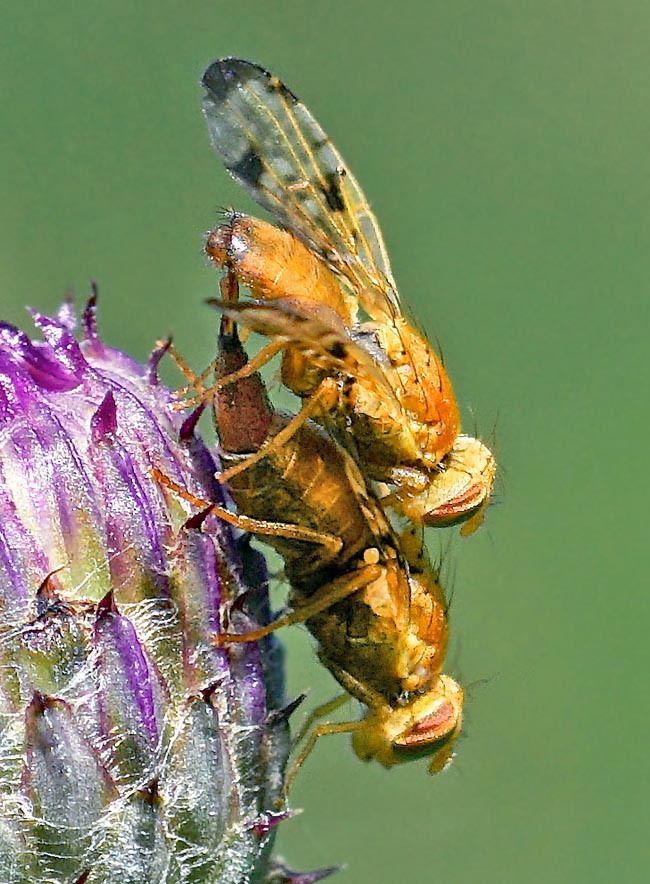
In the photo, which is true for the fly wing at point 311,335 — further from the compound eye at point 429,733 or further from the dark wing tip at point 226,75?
the compound eye at point 429,733

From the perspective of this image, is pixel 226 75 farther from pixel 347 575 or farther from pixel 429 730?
pixel 429 730

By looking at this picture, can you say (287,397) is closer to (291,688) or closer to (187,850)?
(291,688)

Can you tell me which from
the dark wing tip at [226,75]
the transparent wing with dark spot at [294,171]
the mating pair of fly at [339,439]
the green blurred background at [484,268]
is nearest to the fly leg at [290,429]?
the mating pair of fly at [339,439]

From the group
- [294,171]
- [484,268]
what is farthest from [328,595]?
[484,268]

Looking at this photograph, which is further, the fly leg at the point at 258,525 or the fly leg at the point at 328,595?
the fly leg at the point at 328,595

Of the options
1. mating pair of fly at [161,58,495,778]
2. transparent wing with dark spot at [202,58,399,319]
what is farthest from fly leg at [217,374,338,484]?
transparent wing with dark spot at [202,58,399,319]

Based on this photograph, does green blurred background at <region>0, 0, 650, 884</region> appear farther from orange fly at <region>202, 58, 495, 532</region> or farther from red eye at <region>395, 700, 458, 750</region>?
red eye at <region>395, 700, 458, 750</region>
